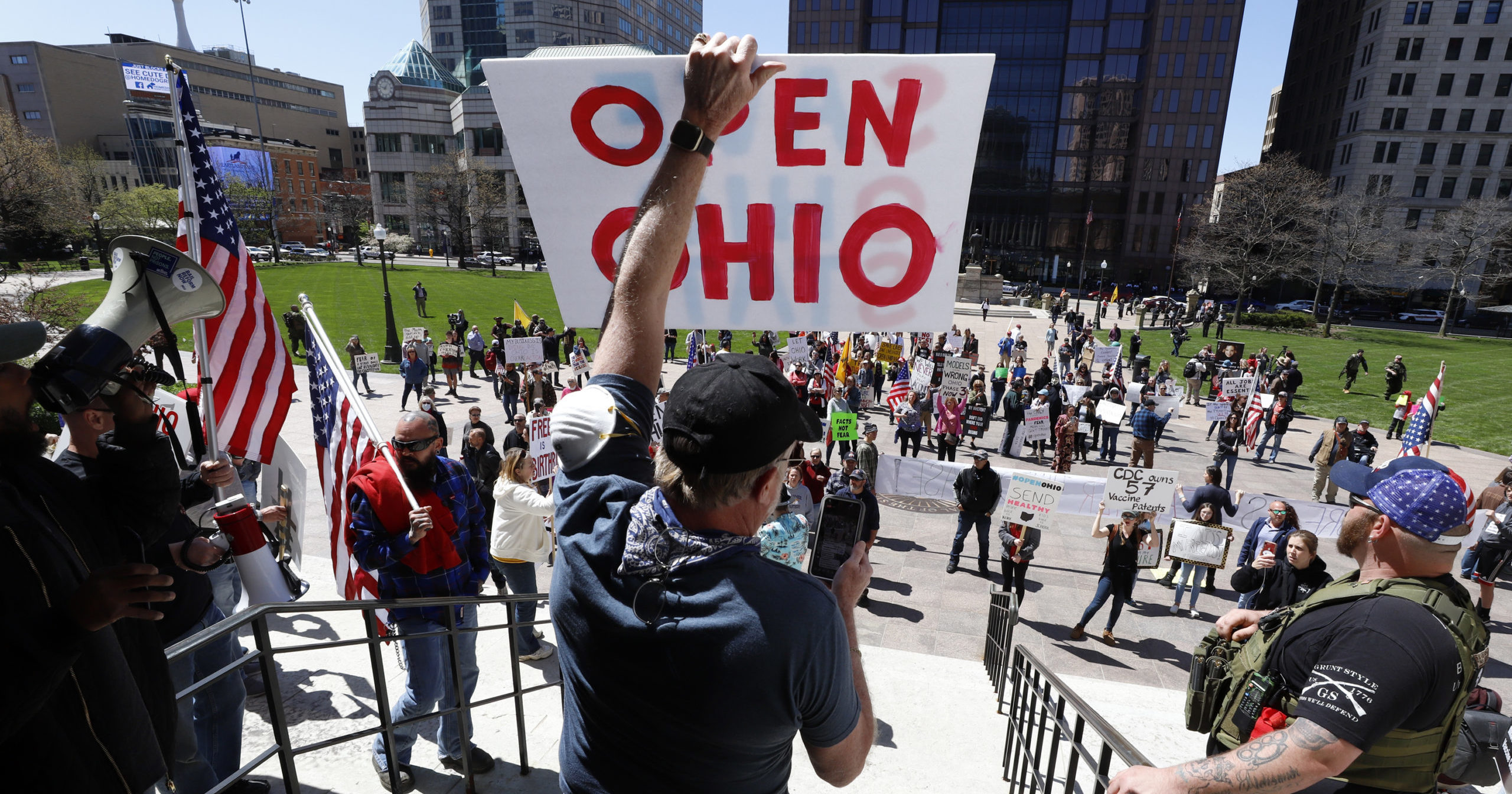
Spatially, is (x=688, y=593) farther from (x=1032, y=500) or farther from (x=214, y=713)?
(x=1032, y=500)

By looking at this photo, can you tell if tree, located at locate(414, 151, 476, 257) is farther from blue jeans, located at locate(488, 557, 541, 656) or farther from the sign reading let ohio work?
the sign reading let ohio work

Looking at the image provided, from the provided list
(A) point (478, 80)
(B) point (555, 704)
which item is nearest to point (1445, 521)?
(B) point (555, 704)

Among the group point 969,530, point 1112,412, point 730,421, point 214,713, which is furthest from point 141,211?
point 730,421

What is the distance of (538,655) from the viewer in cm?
617

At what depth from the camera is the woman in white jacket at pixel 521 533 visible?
6102 millimetres

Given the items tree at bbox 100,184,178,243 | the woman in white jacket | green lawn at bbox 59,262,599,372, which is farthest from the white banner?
tree at bbox 100,184,178,243

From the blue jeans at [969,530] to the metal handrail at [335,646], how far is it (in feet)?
23.8

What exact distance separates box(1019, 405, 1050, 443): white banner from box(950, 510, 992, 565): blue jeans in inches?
222

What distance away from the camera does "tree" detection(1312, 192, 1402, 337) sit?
154 feet

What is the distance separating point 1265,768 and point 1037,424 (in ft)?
45.9

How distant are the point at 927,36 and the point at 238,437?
84.9 m

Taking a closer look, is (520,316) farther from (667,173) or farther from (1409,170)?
(1409,170)

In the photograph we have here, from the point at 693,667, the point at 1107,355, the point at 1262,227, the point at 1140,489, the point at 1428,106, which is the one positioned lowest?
the point at 1107,355

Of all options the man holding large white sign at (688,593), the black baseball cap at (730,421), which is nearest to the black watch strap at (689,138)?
the man holding large white sign at (688,593)
